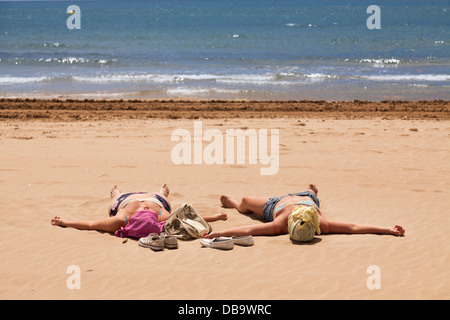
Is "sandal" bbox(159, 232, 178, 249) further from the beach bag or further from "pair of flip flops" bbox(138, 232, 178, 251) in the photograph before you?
the beach bag

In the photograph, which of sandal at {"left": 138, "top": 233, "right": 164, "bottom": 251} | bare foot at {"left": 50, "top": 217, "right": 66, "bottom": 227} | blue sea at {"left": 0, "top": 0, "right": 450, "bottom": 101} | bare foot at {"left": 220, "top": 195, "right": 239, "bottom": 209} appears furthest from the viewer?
blue sea at {"left": 0, "top": 0, "right": 450, "bottom": 101}

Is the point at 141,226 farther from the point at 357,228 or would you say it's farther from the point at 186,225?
the point at 357,228

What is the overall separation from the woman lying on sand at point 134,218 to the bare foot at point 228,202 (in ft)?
1.64

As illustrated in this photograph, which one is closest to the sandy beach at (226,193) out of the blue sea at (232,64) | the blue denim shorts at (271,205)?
the blue denim shorts at (271,205)

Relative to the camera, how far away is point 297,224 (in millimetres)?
5879

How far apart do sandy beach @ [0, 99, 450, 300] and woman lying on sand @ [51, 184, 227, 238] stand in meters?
0.14

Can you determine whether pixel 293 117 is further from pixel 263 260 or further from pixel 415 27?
pixel 415 27

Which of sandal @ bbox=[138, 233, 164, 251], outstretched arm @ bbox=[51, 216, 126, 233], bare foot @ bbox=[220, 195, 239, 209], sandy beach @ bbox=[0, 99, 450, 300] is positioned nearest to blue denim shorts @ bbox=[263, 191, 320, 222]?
sandy beach @ bbox=[0, 99, 450, 300]

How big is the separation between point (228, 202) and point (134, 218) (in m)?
1.54

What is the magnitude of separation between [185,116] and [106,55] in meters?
19.1

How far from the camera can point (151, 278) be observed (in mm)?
4891

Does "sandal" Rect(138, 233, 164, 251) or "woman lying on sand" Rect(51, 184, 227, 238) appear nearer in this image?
"sandal" Rect(138, 233, 164, 251)

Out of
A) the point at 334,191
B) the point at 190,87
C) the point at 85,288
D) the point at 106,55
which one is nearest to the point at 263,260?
the point at 85,288

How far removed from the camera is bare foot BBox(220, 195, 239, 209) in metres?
A: 7.24
